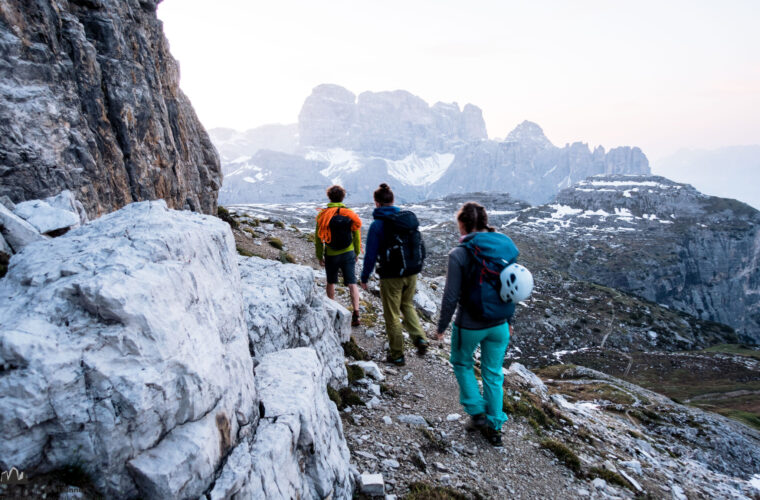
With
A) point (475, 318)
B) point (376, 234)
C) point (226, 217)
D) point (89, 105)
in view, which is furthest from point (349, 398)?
point (226, 217)

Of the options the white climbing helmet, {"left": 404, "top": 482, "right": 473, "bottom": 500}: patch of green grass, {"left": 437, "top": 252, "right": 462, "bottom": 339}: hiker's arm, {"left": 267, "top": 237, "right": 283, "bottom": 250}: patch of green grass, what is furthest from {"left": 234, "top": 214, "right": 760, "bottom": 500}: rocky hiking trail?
{"left": 267, "top": 237, "right": 283, "bottom": 250}: patch of green grass

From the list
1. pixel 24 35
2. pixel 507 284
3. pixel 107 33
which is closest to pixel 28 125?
pixel 24 35

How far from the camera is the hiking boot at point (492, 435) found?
7.47 meters

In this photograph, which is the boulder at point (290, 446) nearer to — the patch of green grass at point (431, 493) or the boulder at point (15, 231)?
the patch of green grass at point (431, 493)

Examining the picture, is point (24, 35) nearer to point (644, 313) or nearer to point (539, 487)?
point (539, 487)

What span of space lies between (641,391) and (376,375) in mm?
38441

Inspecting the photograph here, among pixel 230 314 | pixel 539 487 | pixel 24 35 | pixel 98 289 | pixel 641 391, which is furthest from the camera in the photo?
pixel 641 391

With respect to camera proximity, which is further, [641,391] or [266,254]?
[641,391]

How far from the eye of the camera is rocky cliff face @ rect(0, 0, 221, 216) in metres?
8.51

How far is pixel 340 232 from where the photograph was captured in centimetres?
1061

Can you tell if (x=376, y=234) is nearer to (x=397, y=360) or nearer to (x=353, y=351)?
(x=353, y=351)

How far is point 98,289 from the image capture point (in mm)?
3344

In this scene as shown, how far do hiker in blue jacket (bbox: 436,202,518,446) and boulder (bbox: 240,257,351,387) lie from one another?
9.00 ft

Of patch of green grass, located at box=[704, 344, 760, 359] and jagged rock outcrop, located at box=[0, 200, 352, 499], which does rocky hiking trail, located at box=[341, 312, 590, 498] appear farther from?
patch of green grass, located at box=[704, 344, 760, 359]
